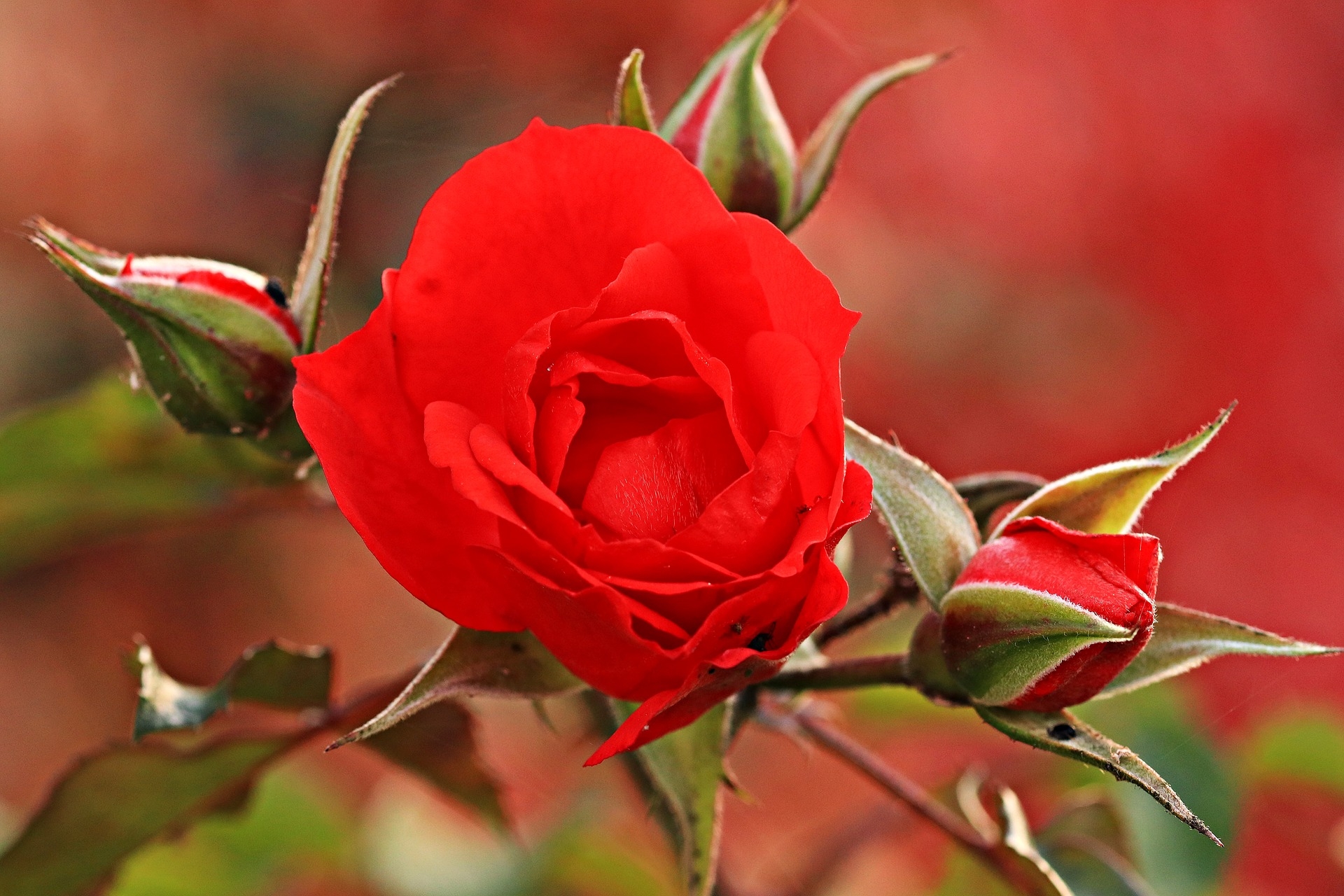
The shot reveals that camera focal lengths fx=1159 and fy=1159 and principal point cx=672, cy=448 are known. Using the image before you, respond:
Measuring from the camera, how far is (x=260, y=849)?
1025mm

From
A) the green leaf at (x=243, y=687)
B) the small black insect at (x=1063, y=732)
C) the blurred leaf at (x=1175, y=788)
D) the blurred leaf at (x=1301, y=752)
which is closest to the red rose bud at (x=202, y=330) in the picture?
the green leaf at (x=243, y=687)

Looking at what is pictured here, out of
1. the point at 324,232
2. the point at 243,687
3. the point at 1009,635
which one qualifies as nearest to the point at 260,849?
the point at 243,687

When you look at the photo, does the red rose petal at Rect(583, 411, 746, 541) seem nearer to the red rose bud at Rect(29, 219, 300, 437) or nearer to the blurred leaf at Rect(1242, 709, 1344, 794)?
the red rose bud at Rect(29, 219, 300, 437)

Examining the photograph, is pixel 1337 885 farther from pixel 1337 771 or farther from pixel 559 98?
pixel 559 98

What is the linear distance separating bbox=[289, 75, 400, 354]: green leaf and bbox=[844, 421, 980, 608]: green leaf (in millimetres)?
233

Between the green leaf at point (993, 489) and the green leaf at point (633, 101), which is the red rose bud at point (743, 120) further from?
the green leaf at point (993, 489)

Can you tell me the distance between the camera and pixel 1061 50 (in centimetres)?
225

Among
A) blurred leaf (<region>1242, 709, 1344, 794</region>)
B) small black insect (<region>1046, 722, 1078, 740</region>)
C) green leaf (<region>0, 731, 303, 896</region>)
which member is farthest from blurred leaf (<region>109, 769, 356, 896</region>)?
blurred leaf (<region>1242, 709, 1344, 794</region>)

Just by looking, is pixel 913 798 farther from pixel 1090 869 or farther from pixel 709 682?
pixel 709 682

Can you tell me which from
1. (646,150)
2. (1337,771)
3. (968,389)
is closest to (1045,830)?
(1337,771)

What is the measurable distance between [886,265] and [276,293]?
159 centimetres

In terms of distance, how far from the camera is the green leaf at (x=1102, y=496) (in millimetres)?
451

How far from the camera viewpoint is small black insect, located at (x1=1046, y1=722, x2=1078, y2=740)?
0.41 m

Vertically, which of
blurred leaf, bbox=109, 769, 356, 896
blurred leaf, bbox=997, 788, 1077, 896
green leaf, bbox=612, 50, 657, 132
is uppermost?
green leaf, bbox=612, 50, 657, 132
